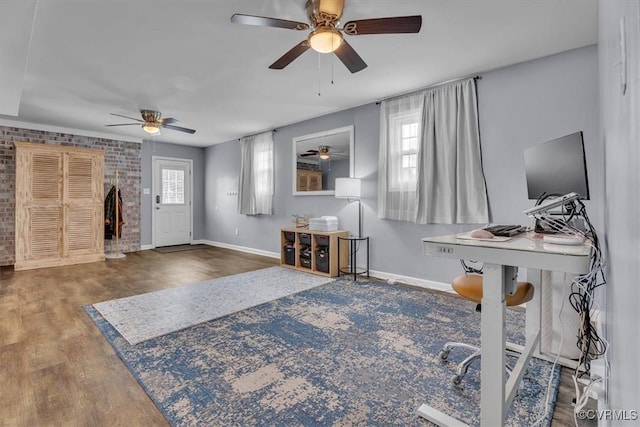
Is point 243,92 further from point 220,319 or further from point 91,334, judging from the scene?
point 91,334

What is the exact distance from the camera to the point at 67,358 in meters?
2.11

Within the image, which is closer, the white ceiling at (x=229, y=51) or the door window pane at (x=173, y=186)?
the white ceiling at (x=229, y=51)

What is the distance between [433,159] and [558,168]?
1911 mm

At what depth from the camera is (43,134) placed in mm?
5477

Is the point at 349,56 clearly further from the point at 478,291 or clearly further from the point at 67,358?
the point at 67,358

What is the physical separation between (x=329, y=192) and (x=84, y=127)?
4746mm

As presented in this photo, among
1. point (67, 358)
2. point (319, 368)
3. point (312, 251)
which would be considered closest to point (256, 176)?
point (312, 251)

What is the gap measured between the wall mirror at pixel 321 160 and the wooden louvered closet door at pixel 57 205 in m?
3.68

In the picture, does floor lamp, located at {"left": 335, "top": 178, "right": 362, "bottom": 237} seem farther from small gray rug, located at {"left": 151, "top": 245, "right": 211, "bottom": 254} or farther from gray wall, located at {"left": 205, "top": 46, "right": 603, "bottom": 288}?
small gray rug, located at {"left": 151, "top": 245, "right": 211, "bottom": 254}

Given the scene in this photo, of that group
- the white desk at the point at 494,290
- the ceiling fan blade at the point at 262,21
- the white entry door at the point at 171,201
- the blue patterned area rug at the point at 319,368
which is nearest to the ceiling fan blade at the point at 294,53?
the ceiling fan blade at the point at 262,21

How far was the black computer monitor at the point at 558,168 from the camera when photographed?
1.62m

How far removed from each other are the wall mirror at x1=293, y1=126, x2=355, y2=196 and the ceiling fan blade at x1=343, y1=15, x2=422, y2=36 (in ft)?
8.29

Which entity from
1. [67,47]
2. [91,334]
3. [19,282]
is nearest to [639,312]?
[91,334]

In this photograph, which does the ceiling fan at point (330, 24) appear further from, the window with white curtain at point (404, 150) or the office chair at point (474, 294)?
the window with white curtain at point (404, 150)
